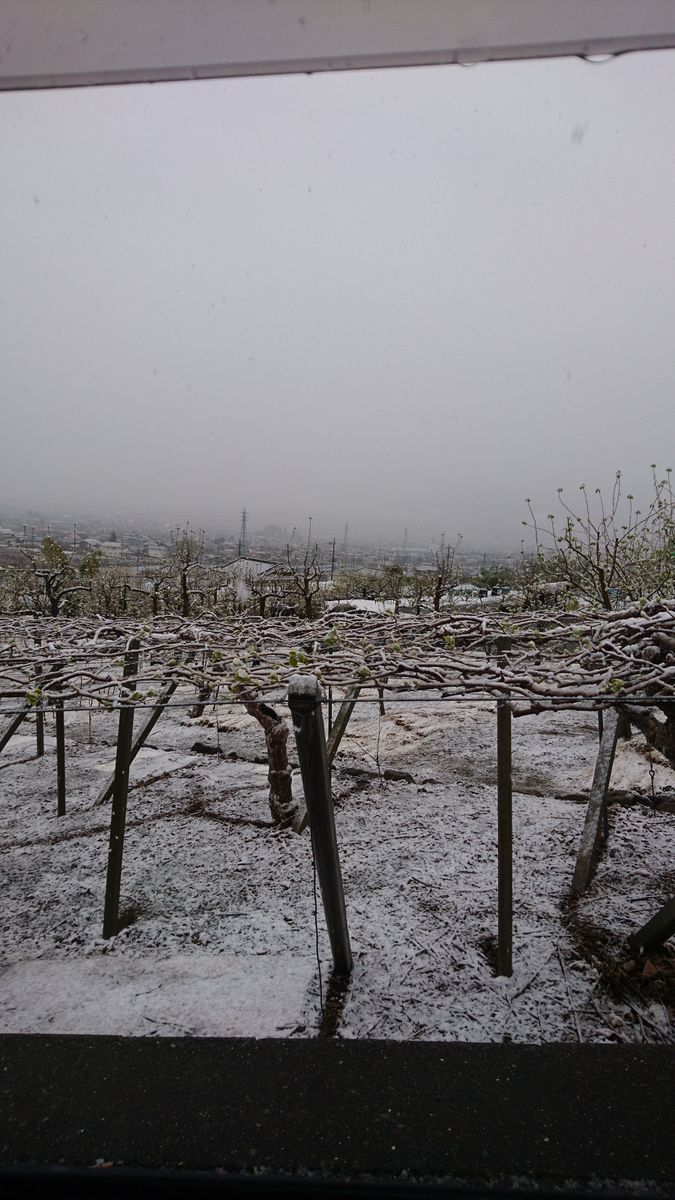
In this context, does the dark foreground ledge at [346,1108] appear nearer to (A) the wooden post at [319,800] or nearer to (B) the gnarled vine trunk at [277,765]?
(A) the wooden post at [319,800]

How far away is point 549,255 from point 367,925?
11.8 ft

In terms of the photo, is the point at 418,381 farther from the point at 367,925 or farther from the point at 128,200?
the point at 367,925

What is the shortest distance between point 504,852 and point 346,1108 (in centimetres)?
67

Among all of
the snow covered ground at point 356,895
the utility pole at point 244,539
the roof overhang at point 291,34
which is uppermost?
the roof overhang at point 291,34

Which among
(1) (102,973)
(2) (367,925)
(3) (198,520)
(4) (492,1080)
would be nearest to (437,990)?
(2) (367,925)

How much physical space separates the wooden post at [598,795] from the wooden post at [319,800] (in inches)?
28.1

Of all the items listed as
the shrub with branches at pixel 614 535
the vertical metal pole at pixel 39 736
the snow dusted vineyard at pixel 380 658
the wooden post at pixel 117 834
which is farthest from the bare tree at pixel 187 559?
the wooden post at pixel 117 834

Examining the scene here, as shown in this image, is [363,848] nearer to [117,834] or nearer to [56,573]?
[117,834]

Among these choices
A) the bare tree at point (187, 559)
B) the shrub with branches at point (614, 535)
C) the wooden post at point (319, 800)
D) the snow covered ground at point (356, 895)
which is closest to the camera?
the wooden post at point (319, 800)

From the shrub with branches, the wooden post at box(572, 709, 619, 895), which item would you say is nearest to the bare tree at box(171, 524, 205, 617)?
the shrub with branches

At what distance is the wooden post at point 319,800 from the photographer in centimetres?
109

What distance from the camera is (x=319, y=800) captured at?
1185 mm

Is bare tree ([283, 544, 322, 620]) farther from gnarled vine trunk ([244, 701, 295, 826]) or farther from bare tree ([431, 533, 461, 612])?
gnarled vine trunk ([244, 701, 295, 826])

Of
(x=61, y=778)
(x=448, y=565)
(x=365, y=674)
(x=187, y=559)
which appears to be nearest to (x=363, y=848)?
(x=365, y=674)
